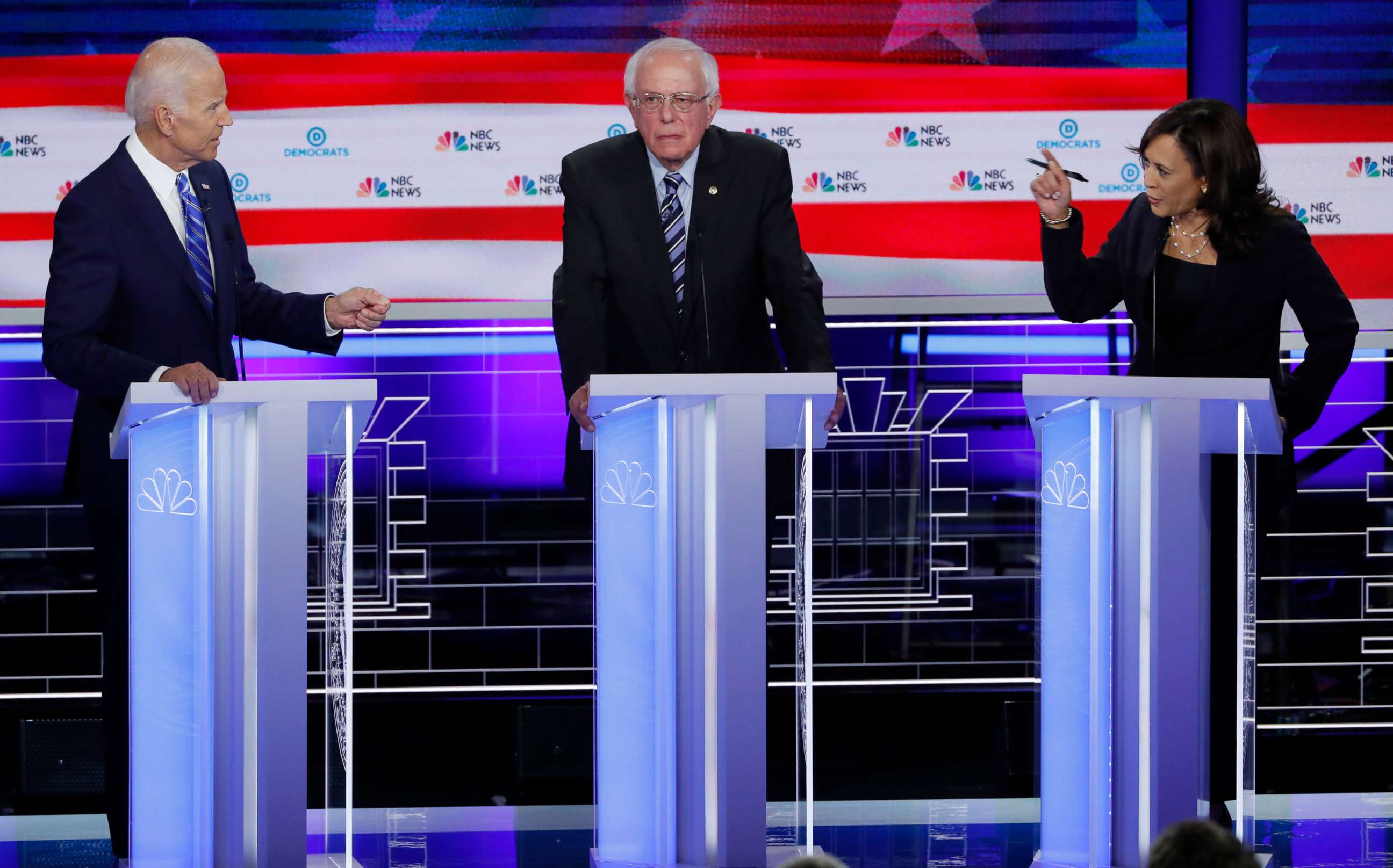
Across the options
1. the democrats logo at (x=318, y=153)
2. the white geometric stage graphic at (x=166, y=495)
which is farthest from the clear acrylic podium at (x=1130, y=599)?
the democrats logo at (x=318, y=153)

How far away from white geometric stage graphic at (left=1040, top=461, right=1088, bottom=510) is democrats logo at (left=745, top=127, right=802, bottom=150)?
1.97 m

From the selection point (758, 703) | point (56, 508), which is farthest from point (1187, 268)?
point (56, 508)

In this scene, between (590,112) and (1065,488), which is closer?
(1065,488)

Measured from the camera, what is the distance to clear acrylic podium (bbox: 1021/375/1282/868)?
259cm

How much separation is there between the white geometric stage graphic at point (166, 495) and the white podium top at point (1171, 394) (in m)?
1.31

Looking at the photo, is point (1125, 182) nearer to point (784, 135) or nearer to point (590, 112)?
point (784, 135)

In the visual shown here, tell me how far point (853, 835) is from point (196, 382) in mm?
1887

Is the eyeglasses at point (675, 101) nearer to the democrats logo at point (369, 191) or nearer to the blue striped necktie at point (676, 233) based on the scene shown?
the blue striped necktie at point (676, 233)

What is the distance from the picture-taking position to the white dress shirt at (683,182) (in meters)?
3.22

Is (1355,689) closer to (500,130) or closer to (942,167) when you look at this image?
(942,167)

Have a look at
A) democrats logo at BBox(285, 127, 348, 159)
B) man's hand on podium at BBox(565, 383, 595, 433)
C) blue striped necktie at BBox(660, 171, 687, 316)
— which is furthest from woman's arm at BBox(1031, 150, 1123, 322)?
democrats logo at BBox(285, 127, 348, 159)

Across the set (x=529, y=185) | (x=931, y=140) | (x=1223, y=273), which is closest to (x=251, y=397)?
(x=1223, y=273)

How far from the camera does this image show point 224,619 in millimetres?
2562

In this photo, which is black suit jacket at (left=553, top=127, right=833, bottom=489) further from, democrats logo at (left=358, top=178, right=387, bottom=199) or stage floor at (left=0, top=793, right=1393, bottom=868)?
democrats logo at (left=358, top=178, right=387, bottom=199)
